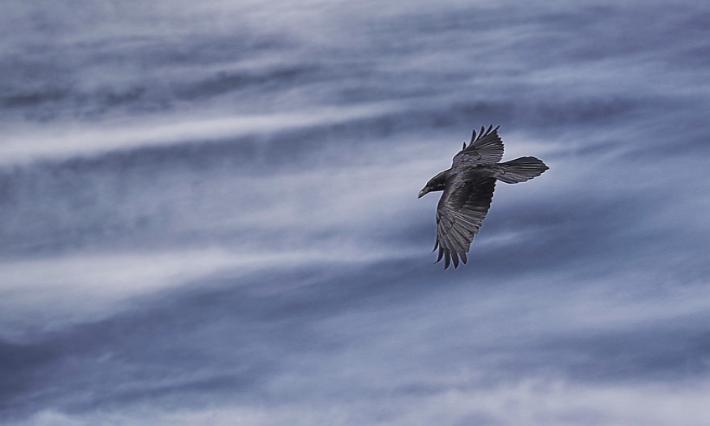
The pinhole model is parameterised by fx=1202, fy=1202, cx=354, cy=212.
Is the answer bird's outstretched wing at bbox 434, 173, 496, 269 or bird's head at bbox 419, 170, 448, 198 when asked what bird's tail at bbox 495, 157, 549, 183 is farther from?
bird's head at bbox 419, 170, 448, 198

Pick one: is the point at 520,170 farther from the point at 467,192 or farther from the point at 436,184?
the point at 436,184

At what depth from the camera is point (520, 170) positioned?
48344 mm

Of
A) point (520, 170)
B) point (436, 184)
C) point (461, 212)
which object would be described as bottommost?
→ point (461, 212)

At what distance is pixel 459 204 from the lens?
1906 inches

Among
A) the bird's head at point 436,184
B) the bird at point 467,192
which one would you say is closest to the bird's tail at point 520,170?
the bird at point 467,192

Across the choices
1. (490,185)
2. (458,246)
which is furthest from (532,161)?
(458,246)

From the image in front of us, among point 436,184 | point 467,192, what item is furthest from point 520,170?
point 436,184

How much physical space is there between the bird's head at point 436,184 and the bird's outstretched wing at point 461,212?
231cm

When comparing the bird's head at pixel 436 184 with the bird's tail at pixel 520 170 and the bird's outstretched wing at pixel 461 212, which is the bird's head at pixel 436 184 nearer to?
the bird's outstretched wing at pixel 461 212

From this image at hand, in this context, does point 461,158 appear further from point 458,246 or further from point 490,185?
point 458,246

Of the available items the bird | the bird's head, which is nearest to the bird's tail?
the bird

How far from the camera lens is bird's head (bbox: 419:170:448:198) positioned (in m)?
53.4

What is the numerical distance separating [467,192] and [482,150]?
6.00 meters

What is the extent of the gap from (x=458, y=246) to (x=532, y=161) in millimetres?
5489
